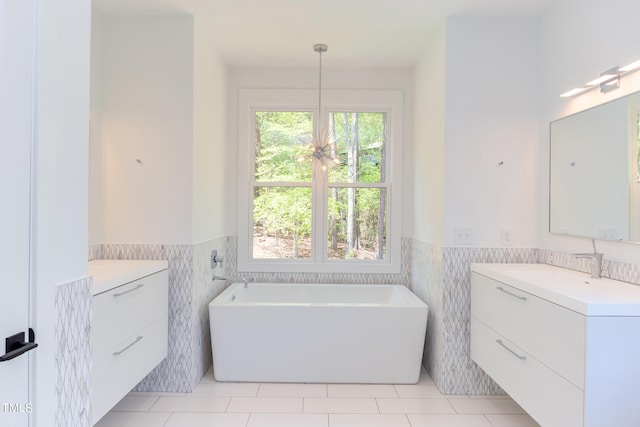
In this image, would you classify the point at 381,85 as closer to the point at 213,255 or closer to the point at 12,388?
the point at 213,255

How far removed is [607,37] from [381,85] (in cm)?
191

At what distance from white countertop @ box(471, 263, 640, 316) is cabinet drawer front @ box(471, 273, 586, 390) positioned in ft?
0.13

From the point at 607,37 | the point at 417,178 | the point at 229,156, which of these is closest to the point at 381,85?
the point at 417,178

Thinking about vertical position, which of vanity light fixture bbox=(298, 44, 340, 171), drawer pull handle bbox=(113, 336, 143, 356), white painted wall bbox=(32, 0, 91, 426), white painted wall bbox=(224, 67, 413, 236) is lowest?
drawer pull handle bbox=(113, 336, 143, 356)

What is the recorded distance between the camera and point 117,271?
2283 millimetres

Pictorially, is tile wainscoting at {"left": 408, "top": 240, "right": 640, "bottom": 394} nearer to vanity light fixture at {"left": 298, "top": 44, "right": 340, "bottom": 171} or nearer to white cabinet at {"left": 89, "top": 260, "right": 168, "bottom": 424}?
vanity light fixture at {"left": 298, "top": 44, "right": 340, "bottom": 171}

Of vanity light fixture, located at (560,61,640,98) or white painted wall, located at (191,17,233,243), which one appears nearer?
vanity light fixture, located at (560,61,640,98)

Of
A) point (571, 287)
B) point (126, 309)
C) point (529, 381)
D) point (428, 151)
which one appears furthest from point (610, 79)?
point (126, 309)

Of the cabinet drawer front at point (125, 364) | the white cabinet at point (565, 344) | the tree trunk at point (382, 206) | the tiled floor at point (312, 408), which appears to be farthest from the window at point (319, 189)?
the white cabinet at point (565, 344)

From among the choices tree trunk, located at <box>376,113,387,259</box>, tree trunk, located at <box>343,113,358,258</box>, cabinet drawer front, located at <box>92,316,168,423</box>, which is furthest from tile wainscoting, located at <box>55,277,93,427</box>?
tree trunk, located at <box>376,113,387,259</box>

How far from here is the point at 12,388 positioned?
1006 mm

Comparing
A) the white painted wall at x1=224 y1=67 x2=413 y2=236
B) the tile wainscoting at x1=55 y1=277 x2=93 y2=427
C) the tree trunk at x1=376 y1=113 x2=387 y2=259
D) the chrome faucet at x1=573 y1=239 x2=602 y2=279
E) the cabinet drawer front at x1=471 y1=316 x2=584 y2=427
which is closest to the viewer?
the tile wainscoting at x1=55 y1=277 x2=93 y2=427

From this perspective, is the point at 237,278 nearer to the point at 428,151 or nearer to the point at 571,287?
the point at 428,151

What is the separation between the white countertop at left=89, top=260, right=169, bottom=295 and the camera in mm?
1987
